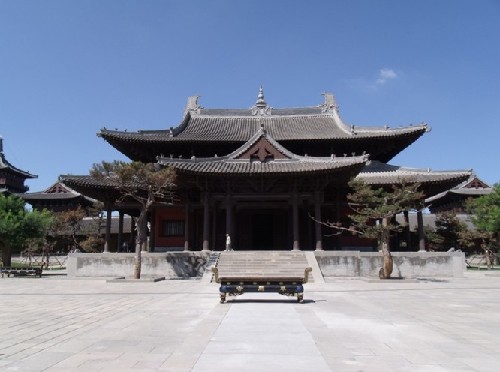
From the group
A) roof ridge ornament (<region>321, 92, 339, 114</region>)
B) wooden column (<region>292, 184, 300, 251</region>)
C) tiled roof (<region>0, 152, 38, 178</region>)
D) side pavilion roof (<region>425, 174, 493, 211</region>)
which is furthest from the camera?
tiled roof (<region>0, 152, 38, 178</region>)

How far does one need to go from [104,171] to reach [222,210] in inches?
349

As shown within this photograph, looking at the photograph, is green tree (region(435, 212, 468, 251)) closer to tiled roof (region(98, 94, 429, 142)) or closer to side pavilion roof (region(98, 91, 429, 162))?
side pavilion roof (region(98, 91, 429, 162))

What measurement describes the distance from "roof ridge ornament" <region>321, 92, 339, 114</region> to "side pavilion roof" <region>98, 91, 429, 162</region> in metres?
0.10

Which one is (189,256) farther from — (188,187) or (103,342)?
(103,342)

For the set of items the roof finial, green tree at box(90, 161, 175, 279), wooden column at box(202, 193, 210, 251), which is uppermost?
the roof finial

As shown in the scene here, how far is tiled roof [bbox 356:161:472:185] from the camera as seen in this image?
25.8 metres

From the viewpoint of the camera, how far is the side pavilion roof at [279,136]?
29234mm

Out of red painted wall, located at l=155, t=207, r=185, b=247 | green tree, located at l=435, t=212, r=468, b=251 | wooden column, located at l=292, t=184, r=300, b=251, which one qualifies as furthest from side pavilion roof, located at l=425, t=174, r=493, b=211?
red painted wall, located at l=155, t=207, r=185, b=247

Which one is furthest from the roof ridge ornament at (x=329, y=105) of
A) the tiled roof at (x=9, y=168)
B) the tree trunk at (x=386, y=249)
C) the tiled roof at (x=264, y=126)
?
the tiled roof at (x=9, y=168)

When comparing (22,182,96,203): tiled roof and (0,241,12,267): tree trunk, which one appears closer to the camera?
(0,241,12,267): tree trunk

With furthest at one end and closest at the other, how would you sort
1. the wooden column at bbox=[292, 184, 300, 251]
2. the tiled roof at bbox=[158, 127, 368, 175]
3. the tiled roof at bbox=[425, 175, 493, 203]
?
the tiled roof at bbox=[425, 175, 493, 203] → the wooden column at bbox=[292, 184, 300, 251] → the tiled roof at bbox=[158, 127, 368, 175]

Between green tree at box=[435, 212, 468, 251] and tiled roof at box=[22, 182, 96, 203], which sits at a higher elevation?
tiled roof at box=[22, 182, 96, 203]

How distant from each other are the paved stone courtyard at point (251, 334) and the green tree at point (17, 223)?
53.0ft

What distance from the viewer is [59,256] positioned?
47.8 meters
